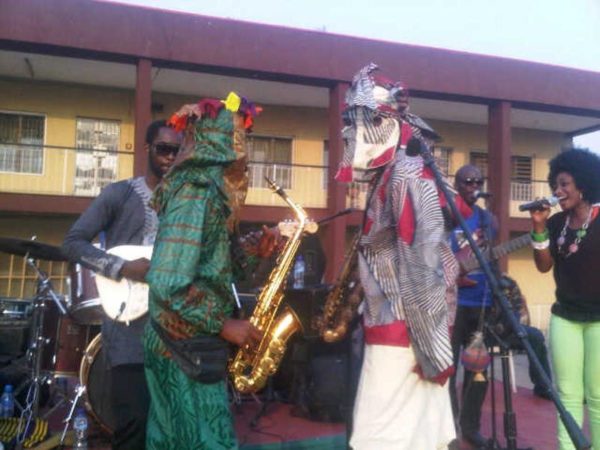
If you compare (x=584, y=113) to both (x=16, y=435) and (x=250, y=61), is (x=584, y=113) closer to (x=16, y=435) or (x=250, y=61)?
(x=250, y=61)

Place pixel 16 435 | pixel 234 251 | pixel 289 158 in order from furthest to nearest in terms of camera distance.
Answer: pixel 289 158 < pixel 16 435 < pixel 234 251

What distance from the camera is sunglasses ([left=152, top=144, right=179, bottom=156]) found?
3.37 metres

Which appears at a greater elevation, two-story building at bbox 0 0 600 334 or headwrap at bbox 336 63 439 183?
two-story building at bbox 0 0 600 334

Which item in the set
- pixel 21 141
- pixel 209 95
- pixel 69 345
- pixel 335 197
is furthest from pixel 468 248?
pixel 21 141

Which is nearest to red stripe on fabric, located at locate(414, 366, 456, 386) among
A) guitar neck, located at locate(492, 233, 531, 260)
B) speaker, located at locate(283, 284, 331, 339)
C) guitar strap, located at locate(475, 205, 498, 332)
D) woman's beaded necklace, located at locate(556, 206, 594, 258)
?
woman's beaded necklace, located at locate(556, 206, 594, 258)

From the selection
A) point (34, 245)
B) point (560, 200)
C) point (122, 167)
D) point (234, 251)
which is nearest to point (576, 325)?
point (560, 200)

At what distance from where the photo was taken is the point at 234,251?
2793 mm

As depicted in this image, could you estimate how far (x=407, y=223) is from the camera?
101 inches

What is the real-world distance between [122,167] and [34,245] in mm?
8956

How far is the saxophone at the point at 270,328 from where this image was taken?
325cm

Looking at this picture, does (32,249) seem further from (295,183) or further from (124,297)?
(295,183)

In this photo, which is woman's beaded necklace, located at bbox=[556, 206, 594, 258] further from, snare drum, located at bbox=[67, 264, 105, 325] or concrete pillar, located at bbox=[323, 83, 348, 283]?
concrete pillar, located at bbox=[323, 83, 348, 283]

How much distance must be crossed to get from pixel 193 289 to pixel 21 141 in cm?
1192

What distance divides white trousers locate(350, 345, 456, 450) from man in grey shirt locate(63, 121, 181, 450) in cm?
103
